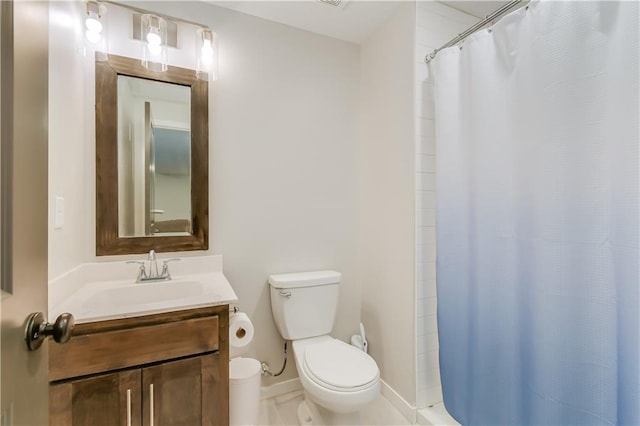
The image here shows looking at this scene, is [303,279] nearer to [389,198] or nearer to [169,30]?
[389,198]

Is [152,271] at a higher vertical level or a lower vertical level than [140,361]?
higher

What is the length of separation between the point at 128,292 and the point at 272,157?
1.03 metres

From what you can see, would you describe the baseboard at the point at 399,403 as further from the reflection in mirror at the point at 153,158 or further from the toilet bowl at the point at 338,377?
the reflection in mirror at the point at 153,158

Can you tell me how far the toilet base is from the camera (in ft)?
4.98

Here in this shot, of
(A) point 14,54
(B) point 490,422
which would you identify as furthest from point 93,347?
(B) point 490,422

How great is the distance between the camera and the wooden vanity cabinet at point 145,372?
3.35 feet

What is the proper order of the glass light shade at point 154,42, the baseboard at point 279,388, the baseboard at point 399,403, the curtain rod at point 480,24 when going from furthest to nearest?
the baseboard at point 279,388
the baseboard at point 399,403
the glass light shade at point 154,42
the curtain rod at point 480,24

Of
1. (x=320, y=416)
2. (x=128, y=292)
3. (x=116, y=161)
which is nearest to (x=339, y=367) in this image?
(x=320, y=416)

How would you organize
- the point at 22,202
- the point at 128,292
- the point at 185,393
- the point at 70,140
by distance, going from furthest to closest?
the point at 128,292
the point at 70,140
the point at 185,393
the point at 22,202

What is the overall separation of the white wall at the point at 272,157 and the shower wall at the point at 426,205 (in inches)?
21.6

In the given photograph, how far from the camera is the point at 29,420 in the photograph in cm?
51

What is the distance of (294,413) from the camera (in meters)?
1.74

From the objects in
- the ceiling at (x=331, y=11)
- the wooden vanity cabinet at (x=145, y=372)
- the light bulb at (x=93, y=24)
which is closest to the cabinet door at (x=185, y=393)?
the wooden vanity cabinet at (x=145, y=372)

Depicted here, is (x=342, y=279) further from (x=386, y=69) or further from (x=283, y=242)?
(x=386, y=69)
